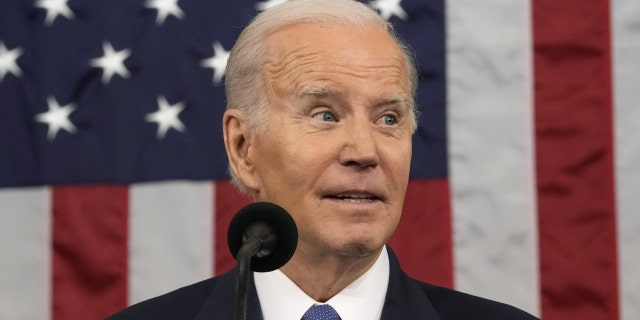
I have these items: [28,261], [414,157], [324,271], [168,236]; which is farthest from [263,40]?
[28,261]

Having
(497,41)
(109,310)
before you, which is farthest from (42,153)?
(497,41)

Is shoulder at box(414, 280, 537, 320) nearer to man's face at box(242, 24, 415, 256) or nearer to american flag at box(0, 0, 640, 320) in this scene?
man's face at box(242, 24, 415, 256)

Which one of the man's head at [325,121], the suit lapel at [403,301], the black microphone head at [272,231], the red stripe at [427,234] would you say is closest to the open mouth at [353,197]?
the man's head at [325,121]

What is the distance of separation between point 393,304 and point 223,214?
3.39 feet

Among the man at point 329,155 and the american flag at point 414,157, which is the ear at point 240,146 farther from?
the american flag at point 414,157

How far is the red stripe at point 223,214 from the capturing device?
115 inches

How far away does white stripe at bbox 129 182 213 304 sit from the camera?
115 inches

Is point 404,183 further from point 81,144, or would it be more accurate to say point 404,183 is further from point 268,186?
point 81,144

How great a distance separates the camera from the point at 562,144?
8.96 ft

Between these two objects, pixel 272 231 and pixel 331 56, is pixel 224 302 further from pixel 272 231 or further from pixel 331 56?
pixel 272 231

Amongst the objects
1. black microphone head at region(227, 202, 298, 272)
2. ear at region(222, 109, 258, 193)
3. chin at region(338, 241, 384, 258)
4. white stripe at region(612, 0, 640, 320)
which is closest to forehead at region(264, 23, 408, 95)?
ear at region(222, 109, 258, 193)

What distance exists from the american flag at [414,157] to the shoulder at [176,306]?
0.74 m

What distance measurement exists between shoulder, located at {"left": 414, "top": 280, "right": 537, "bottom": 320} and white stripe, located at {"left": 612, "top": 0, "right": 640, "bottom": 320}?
0.73 metres

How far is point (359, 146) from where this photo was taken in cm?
187
